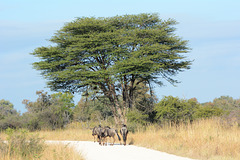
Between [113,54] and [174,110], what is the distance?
10063 mm

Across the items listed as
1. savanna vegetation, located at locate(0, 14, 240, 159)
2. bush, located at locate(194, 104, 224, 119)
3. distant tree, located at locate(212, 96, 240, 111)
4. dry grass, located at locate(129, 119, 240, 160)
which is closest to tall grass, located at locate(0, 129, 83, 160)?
dry grass, located at locate(129, 119, 240, 160)

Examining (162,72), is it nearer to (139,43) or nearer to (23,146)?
(139,43)

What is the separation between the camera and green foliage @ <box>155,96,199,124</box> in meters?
24.0

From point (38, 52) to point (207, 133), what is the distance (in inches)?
895

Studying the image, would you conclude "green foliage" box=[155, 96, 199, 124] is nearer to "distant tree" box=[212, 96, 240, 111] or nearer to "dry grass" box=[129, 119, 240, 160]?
"distant tree" box=[212, 96, 240, 111]

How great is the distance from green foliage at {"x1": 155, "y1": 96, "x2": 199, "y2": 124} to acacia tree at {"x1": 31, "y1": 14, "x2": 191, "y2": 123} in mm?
5495

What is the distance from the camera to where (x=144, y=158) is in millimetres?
11922

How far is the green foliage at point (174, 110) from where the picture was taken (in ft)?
78.9

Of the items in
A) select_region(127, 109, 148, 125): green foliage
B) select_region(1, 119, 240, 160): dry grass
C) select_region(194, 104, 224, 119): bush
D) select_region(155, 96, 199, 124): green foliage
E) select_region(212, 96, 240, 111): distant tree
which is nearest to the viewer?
select_region(1, 119, 240, 160): dry grass

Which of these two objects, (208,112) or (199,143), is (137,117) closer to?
(208,112)

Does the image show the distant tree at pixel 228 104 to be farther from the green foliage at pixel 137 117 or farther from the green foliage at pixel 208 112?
the green foliage at pixel 137 117

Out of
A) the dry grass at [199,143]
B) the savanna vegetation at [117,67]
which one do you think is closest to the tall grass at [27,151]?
the dry grass at [199,143]

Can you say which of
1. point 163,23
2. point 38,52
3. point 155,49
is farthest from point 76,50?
point 163,23

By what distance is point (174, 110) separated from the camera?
78.9 feet
